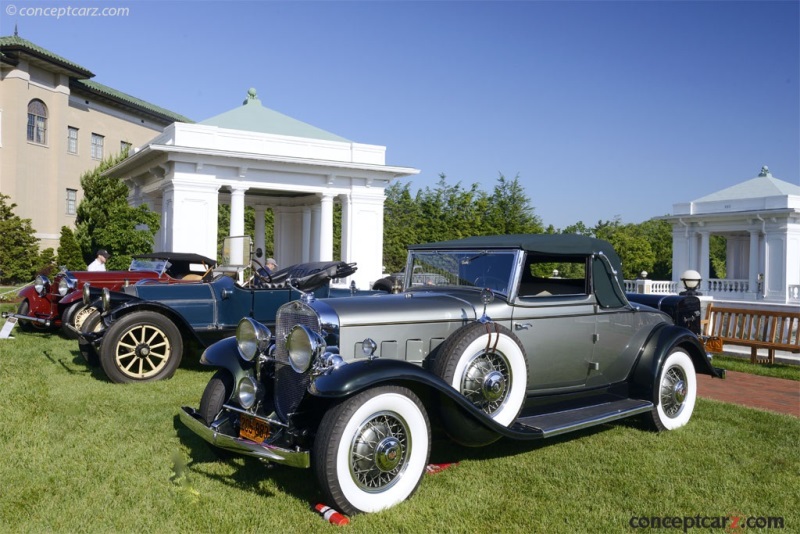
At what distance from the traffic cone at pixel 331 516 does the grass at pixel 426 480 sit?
44mm

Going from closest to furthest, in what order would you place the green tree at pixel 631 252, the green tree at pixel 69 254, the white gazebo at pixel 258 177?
the white gazebo at pixel 258 177 → the green tree at pixel 69 254 → the green tree at pixel 631 252

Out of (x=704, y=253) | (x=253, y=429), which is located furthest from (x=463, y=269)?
(x=704, y=253)

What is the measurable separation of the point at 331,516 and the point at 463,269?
7.96ft

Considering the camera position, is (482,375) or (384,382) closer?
(384,382)

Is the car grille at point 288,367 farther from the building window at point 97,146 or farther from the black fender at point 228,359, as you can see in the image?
the building window at point 97,146

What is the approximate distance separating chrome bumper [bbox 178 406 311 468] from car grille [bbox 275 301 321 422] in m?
0.32

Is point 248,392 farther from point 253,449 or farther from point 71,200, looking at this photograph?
point 71,200

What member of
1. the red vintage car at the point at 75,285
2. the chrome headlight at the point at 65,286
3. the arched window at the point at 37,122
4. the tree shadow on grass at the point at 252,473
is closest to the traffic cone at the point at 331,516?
the tree shadow on grass at the point at 252,473

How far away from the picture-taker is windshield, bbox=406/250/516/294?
16.8ft

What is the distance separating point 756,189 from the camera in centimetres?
3344

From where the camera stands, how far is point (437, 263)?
18.5 ft

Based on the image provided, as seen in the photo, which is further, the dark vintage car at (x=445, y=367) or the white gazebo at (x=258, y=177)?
the white gazebo at (x=258, y=177)

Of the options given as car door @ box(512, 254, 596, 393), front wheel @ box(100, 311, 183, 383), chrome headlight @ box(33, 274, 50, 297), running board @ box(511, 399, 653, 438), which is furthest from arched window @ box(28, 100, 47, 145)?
running board @ box(511, 399, 653, 438)

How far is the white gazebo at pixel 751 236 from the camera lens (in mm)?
29391
